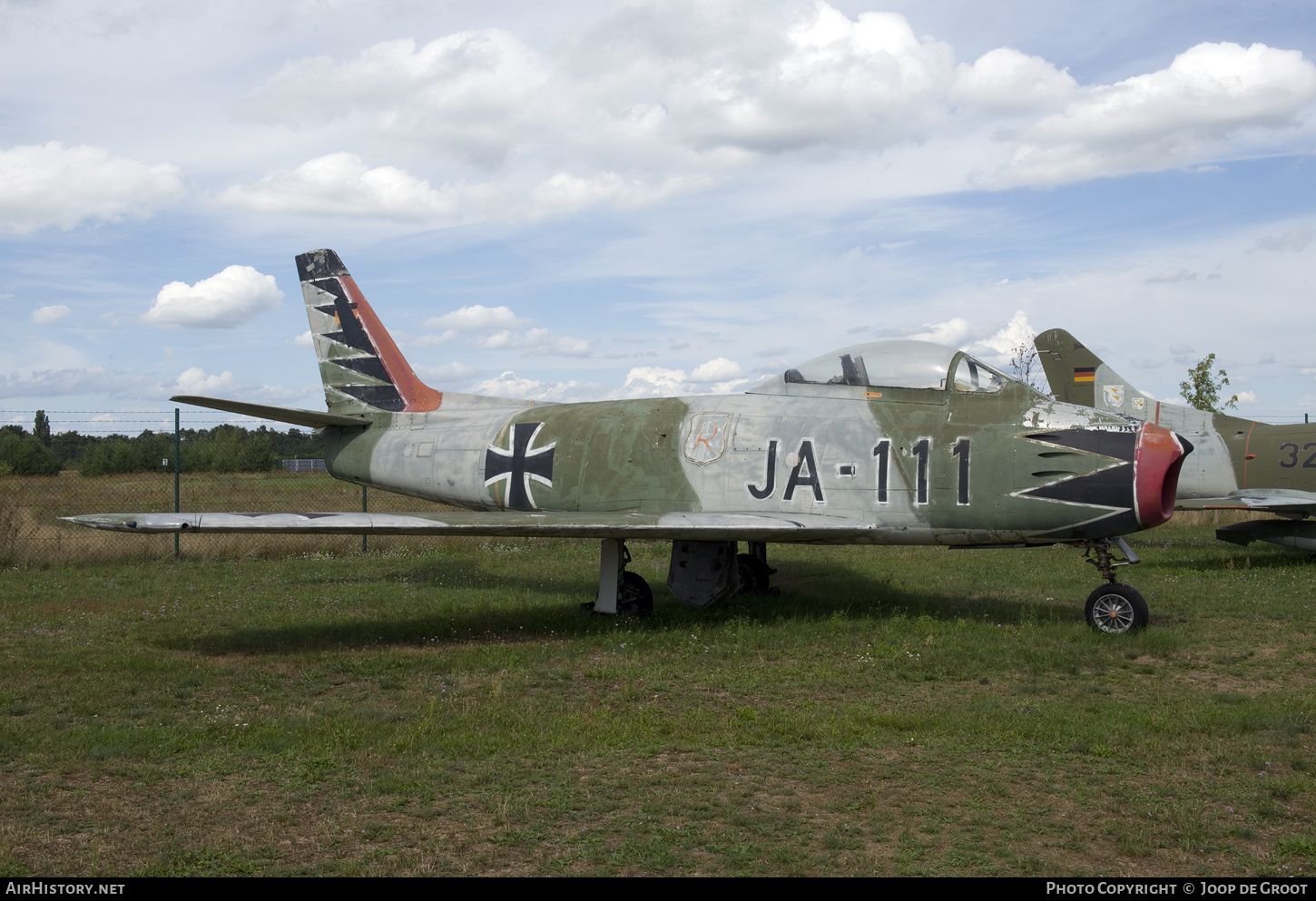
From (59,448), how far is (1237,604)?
21714 mm

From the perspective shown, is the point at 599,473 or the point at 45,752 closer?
the point at 45,752

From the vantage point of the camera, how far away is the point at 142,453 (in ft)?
64.6

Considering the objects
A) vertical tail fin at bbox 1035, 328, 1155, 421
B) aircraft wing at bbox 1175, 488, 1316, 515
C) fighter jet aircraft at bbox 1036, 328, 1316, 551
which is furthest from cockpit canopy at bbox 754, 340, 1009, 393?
vertical tail fin at bbox 1035, 328, 1155, 421

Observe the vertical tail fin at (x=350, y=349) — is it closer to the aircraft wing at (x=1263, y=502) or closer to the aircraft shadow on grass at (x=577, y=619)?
the aircraft shadow on grass at (x=577, y=619)

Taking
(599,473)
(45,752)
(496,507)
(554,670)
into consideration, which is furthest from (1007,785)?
(496,507)

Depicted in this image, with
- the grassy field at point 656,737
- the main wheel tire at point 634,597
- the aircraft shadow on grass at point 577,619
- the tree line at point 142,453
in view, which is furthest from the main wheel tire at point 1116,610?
the tree line at point 142,453

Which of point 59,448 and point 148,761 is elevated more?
point 59,448

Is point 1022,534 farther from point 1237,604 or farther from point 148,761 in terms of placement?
point 148,761

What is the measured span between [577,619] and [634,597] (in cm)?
68

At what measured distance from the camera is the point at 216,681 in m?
7.53

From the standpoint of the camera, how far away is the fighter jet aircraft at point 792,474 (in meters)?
8.59

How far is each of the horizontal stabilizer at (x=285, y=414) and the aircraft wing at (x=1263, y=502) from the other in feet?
42.6

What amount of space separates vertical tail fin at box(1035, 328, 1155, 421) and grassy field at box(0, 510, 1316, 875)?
7408 mm

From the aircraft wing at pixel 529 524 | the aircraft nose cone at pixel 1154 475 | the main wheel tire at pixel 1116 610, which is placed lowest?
the main wheel tire at pixel 1116 610
